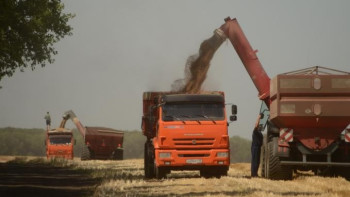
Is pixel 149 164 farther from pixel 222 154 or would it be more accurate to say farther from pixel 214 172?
pixel 222 154

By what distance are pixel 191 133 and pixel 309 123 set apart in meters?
3.57

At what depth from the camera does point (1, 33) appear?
102 ft

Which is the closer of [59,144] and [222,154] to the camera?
[222,154]

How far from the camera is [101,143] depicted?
51781 mm

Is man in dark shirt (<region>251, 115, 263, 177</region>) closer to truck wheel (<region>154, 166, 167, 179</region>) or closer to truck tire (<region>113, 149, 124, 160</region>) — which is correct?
truck wheel (<region>154, 166, 167, 179</region>)

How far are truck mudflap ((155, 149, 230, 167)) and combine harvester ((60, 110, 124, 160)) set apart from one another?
29376 millimetres

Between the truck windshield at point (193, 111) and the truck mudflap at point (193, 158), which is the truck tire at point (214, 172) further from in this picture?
the truck windshield at point (193, 111)

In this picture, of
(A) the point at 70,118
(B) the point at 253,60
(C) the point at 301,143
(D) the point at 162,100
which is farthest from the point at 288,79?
(A) the point at 70,118

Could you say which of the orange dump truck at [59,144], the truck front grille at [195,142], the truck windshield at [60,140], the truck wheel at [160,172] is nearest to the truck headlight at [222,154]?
the truck front grille at [195,142]

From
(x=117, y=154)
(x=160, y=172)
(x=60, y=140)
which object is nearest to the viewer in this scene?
(x=160, y=172)

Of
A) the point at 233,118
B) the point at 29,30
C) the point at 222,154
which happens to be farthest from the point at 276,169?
the point at 29,30

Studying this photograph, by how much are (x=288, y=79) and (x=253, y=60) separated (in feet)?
24.8

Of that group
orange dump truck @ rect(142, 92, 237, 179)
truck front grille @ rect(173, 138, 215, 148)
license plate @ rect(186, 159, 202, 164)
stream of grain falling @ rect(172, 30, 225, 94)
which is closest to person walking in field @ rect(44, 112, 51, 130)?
stream of grain falling @ rect(172, 30, 225, 94)

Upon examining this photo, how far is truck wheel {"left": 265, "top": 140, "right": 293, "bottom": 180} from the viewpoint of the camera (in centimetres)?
2130
